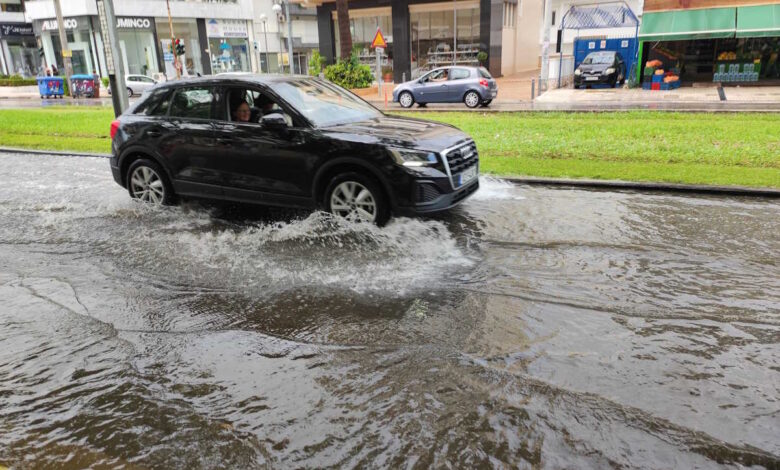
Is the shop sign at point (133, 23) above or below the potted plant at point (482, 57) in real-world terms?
above

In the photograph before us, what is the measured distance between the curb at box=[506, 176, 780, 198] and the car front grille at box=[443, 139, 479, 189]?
235cm

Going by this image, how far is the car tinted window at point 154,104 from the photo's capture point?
779cm

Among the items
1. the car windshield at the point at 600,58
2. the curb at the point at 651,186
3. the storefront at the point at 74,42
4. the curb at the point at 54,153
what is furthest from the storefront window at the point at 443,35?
the curb at the point at 651,186

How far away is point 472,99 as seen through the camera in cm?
2225

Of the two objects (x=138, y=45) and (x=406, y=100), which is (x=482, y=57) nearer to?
(x=406, y=100)

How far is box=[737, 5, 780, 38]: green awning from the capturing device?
2495cm

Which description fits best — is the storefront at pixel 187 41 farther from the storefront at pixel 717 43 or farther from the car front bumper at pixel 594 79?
the storefront at pixel 717 43

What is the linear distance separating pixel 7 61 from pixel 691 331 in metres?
67.2

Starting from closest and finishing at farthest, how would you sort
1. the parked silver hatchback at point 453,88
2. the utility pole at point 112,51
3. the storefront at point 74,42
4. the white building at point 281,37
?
the utility pole at point 112,51, the parked silver hatchback at point 453,88, the storefront at point 74,42, the white building at point 281,37

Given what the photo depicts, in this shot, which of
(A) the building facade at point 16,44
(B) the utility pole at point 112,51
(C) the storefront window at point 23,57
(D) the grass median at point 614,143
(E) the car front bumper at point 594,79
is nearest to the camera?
(D) the grass median at point 614,143

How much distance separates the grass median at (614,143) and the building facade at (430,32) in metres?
21.3

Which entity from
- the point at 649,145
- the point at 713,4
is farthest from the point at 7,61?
the point at 649,145

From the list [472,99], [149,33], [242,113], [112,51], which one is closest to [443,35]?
[472,99]

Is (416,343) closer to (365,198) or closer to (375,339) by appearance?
(375,339)
